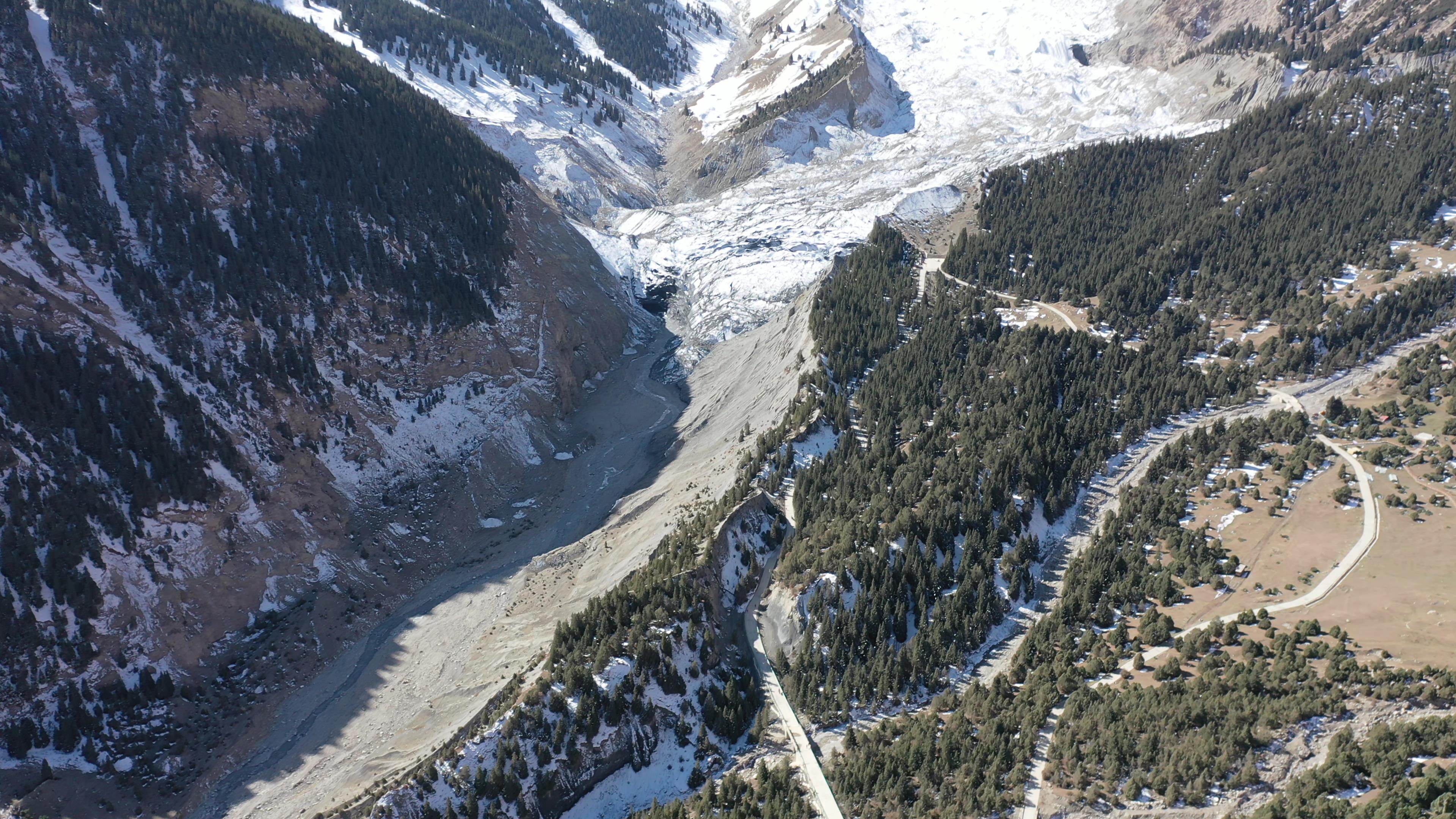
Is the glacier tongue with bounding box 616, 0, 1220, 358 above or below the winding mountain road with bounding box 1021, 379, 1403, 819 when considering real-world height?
above

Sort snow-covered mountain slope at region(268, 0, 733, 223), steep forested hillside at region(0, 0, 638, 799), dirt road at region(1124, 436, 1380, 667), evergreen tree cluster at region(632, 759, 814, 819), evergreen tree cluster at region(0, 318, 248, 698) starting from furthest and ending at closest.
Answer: snow-covered mountain slope at region(268, 0, 733, 223)
steep forested hillside at region(0, 0, 638, 799)
evergreen tree cluster at region(0, 318, 248, 698)
dirt road at region(1124, 436, 1380, 667)
evergreen tree cluster at region(632, 759, 814, 819)

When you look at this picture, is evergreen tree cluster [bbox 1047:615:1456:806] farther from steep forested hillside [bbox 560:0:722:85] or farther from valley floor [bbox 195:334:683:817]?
steep forested hillside [bbox 560:0:722:85]

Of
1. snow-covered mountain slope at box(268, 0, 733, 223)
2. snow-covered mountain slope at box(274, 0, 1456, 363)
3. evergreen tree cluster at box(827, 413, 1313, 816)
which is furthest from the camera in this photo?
snow-covered mountain slope at box(268, 0, 733, 223)

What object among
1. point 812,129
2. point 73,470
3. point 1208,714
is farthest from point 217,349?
point 812,129

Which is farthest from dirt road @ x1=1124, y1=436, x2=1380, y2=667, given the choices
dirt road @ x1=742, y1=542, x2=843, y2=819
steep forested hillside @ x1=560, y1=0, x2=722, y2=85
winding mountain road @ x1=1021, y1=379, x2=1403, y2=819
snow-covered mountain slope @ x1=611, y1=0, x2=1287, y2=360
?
steep forested hillside @ x1=560, y1=0, x2=722, y2=85

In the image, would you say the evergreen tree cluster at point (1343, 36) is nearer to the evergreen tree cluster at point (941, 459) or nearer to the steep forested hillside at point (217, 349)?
the evergreen tree cluster at point (941, 459)

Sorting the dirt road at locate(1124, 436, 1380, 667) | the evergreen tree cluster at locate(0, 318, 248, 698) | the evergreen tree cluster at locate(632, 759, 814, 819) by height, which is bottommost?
the evergreen tree cluster at locate(632, 759, 814, 819)
